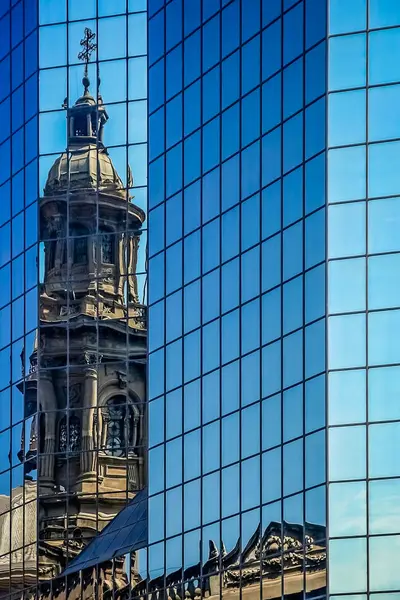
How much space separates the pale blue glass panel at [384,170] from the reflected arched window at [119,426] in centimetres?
2472

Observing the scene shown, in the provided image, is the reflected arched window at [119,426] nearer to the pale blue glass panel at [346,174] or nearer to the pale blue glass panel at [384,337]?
the pale blue glass panel at [346,174]

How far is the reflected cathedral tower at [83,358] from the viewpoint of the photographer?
89.1 meters

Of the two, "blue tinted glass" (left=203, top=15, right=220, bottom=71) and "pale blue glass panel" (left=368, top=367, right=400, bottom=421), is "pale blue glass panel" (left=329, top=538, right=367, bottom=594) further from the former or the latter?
"blue tinted glass" (left=203, top=15, right=220, bottom=71)

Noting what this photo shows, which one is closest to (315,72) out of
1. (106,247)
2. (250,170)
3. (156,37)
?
(250,170)

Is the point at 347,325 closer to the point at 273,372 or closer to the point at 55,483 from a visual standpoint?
the point at 273,372

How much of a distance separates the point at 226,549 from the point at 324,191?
13.2 meters

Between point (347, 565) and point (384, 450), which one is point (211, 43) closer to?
point (384, 450)

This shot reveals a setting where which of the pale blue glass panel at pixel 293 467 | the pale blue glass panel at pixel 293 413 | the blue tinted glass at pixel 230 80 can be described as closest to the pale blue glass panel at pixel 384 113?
the blue tinted glass at pixel 230 80

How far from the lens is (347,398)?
2598 inches

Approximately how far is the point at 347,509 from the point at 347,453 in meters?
1.84

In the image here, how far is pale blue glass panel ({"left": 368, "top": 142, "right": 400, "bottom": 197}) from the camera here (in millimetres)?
67312

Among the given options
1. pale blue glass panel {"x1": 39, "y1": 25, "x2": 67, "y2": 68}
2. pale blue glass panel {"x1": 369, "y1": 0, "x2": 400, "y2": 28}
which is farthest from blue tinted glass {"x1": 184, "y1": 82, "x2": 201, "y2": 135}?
pale blue glass panel {"x1": 39, "y1": 25, "x2": 67, "y2": 68}

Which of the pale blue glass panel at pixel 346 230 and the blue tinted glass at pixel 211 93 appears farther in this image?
the blue tinted glass at pixel 211 93

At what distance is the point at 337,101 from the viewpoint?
68438 millimetres
